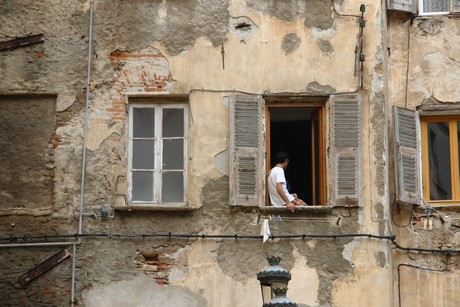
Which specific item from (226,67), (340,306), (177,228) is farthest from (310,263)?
(226,67)

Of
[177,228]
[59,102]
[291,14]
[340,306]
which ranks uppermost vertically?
[291,14]

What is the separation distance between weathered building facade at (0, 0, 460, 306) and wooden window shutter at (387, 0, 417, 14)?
33 cm

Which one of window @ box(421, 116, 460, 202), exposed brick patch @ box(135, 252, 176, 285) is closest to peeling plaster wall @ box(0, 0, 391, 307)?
exposed brick patch @ box(135, 252, 176, 285)

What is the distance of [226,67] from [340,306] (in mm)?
3537

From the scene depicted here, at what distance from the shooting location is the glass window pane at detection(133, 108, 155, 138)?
17.0 m

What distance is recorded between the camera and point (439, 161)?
17.4 metres

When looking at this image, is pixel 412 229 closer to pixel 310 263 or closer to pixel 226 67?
pixel 310 263

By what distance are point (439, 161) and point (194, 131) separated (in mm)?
3477

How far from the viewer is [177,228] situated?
16.4 meters

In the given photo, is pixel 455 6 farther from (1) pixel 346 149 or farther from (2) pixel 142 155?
(2) pixel 142 155

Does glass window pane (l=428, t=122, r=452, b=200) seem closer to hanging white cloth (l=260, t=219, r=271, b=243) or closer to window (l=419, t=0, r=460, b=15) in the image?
window (l=419, t=0, r=460, b=15)

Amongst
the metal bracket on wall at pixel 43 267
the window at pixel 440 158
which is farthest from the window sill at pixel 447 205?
the metal bracket on wall at pixel 43 267

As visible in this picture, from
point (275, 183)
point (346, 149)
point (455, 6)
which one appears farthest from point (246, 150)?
point (455, 6)

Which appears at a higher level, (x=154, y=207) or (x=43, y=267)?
(x=154, y=207)
